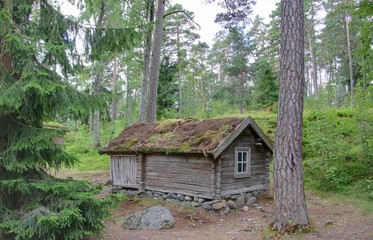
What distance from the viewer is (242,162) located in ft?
38.5

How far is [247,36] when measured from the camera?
2947 cm

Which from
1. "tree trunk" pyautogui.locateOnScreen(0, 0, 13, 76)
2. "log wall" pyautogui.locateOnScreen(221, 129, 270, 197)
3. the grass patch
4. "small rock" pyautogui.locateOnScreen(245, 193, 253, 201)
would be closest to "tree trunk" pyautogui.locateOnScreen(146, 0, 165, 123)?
"log wall" pyautogui.locateOnScreen(221, 129, 270, 197)

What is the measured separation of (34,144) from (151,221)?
15.1 ft

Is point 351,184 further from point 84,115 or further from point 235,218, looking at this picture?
point 84,115

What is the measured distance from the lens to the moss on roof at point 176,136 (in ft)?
35.9

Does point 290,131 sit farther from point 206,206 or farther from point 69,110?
point 69,110

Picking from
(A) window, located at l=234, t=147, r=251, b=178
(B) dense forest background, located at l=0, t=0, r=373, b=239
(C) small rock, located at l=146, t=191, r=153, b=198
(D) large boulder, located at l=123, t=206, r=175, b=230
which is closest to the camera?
(B) dense forest background, located at l=0, t=0, r=373, b=239

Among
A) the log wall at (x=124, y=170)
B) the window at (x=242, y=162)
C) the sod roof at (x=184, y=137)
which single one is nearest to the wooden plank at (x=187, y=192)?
the log wall at (x=124, y=170)

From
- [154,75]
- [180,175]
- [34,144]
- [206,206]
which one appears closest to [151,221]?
[206,206]

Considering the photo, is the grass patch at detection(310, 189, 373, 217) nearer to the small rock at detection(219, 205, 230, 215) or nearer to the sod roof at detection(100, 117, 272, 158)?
the sod roof at detection(100, 117, 272, 158)

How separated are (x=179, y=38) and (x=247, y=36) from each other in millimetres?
7170

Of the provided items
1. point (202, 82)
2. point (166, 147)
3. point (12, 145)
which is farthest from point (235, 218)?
point (202, 82)

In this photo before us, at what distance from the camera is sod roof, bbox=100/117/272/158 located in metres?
10.7

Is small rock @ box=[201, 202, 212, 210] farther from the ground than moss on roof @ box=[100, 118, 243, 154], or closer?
closer
